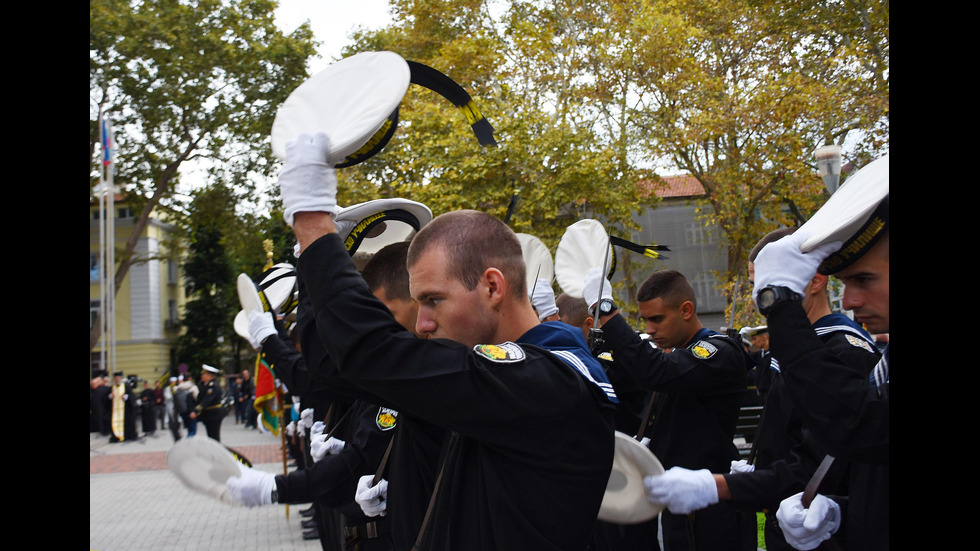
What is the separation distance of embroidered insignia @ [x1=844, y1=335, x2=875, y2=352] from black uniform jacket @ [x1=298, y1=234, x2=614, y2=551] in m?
1.37

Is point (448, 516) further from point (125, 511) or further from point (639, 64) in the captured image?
point (639, 64)

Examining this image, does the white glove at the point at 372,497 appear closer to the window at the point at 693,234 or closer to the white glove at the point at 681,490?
the white glove at the point at 681,490

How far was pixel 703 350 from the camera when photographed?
4.59 meters

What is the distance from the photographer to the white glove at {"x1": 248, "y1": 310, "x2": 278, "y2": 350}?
→ 607 centimetres

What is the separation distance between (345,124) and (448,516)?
3.56 feet

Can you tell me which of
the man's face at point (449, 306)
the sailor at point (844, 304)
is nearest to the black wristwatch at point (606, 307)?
the sailor at point (844, 304)

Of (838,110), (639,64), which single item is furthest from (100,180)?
(838,110)

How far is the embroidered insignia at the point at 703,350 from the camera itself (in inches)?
179

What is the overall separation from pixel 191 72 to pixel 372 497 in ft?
87.4

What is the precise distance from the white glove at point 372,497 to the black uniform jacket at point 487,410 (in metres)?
1.42

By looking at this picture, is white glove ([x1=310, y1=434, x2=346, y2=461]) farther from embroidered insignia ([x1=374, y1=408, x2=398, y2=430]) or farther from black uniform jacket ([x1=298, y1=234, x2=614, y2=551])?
black uniform jacket ([x1=298, y1=234, x2=614, y2=551])

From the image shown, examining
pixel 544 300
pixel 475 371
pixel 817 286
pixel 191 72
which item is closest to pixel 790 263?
pixel 475 371

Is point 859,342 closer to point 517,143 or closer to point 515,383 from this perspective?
point 515,383

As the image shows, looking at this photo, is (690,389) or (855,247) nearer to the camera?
(855,247)
